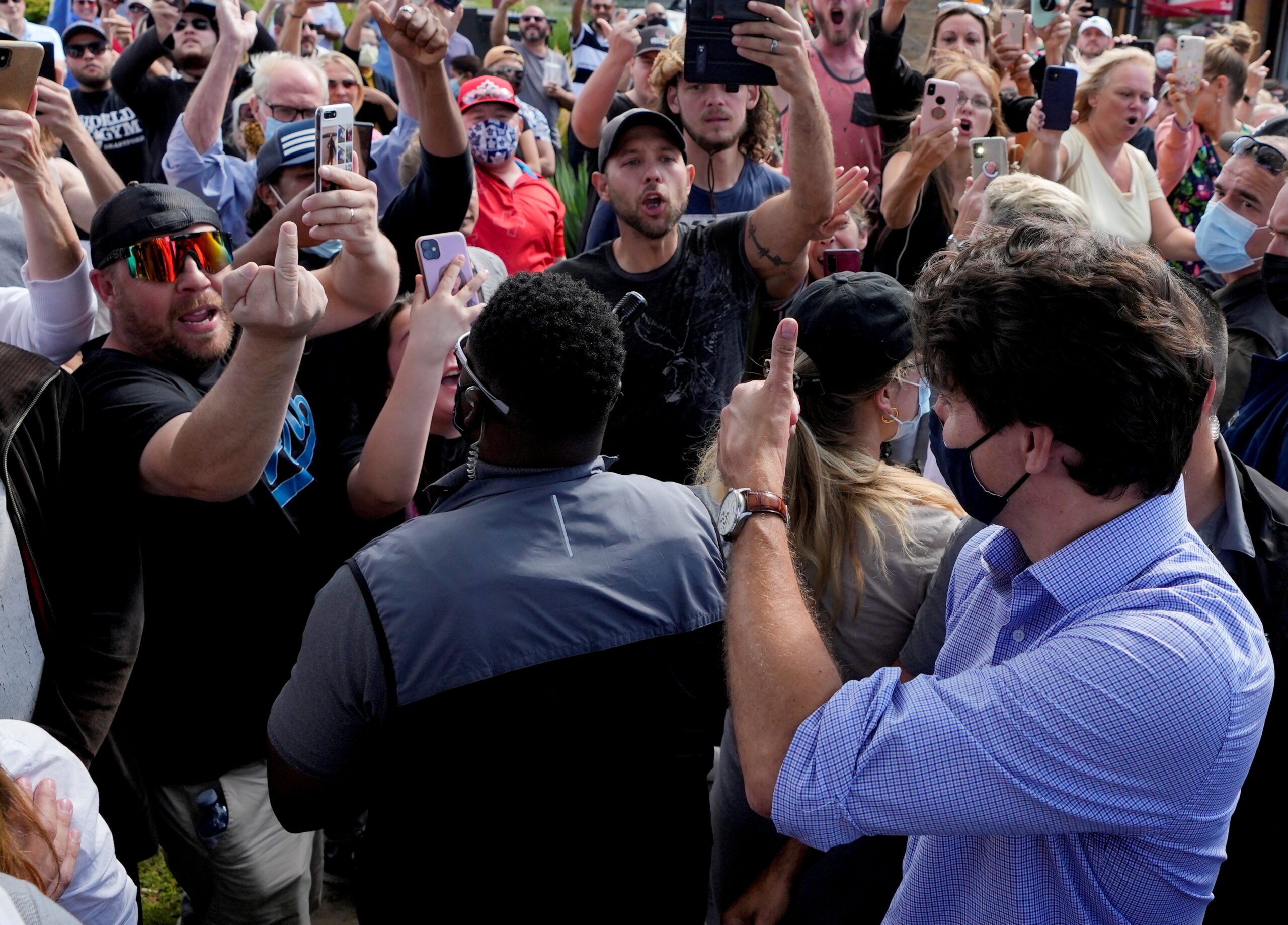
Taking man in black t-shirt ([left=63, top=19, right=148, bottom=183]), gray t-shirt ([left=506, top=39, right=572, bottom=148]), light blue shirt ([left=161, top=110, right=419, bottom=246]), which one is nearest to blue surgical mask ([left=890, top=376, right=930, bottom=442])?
light blue shirt ([left=161, top=110, right=419, bottom=246])

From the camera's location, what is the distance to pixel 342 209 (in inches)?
103

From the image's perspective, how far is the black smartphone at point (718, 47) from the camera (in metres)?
3.04

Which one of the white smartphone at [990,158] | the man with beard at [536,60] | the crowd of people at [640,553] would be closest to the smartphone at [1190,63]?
the white smartphone at [990,158]

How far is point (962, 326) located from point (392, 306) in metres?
2.12

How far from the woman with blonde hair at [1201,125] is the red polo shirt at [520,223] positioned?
3.62 meters

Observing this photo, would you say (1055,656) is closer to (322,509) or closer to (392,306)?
(322,509)

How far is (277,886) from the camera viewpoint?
2.51 meters

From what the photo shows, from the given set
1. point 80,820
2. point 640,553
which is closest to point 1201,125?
point 640,553

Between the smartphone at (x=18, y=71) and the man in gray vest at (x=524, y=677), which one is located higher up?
the smartphone at (x=18, y=71)

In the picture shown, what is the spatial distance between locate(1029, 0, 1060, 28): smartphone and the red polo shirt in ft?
9.79

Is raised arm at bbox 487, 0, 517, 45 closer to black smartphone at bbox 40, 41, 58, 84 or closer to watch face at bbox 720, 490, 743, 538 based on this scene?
black smartphone at bbox 40, 41, 58, 84

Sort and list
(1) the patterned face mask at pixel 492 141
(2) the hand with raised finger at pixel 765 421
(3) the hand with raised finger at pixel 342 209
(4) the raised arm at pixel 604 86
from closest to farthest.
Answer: (2) the hand with raised finger at pixel 765 421 → (3) the hand with raised finger at pixel 342 209 → (1) the patterned face mask at pixel 492 141 → (4) the raised arm at pixel 604 86

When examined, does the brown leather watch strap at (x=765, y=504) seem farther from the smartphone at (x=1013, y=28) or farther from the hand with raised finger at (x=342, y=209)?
the smartphone at (x=1013, y=28)

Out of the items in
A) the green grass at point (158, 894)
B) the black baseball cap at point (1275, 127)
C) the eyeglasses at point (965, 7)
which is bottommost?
the green grass at point (158, 894)
